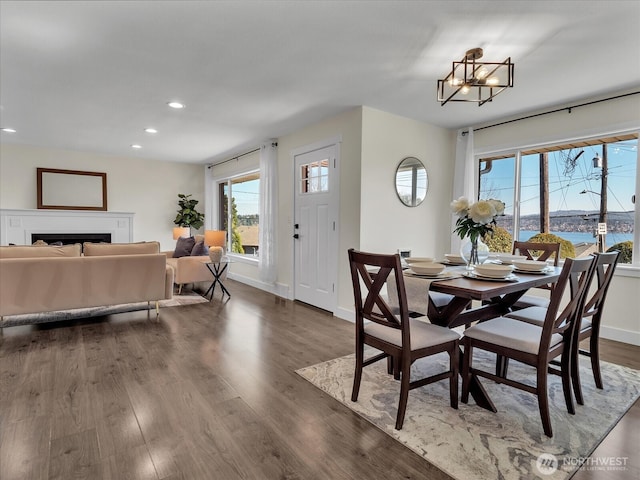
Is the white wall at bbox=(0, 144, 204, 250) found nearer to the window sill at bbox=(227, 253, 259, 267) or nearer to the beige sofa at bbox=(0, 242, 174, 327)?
the window sill at bbox=(227, 253, 259, 267)

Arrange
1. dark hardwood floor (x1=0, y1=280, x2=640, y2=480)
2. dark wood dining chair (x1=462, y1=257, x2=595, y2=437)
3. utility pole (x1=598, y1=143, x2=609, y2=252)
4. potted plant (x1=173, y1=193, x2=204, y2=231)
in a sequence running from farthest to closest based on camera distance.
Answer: potted plant (x1=173, y1=193, x2=204, y2=231)
utility pole (x1=598, y1=143, x2=609, y2=252)
dark wood dining chair (x1=462, y1=257, x2=595, y2=437)
dark hardwood floor (x1=0, y1=280, x2=640, y2=480)

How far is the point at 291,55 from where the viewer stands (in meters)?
2.61

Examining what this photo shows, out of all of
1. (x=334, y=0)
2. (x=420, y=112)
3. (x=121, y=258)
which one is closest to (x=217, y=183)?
(x=121, y=258)

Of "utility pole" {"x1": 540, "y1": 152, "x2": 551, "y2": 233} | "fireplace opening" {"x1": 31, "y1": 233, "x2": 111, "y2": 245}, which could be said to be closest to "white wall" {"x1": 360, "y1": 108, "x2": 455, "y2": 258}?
"utility pole" {"x1": 540, "y1": 152, "x2": 551, "y2": 233}

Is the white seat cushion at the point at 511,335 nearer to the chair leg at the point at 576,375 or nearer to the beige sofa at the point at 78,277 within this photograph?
the chair leg at the point at 576,375

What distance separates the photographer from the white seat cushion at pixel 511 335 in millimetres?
1815

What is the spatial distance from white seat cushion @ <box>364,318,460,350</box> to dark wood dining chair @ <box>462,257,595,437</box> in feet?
0.56

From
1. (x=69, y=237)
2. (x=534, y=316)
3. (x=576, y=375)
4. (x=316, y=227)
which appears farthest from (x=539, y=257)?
(x=69, y=237)

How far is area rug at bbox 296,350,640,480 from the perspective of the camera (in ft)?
5.16

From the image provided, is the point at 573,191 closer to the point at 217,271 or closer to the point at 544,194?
the point at 544,194

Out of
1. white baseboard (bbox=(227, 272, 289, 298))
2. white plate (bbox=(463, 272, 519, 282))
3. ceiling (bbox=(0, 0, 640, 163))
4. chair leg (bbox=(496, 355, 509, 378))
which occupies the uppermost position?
ceiling (bbox=(0, 0, 640, 163))

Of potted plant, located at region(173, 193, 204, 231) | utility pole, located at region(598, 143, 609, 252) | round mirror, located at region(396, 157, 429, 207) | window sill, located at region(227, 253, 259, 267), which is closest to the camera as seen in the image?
utility pole, located at region(598, 143, 609, 252)

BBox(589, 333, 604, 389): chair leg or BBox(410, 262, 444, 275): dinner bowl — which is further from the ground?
BBox(410, 262, 444, 275): dinner bowl

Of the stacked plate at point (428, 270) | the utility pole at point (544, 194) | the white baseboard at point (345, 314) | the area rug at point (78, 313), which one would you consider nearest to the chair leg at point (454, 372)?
the stacked plate at point (428, 270)
